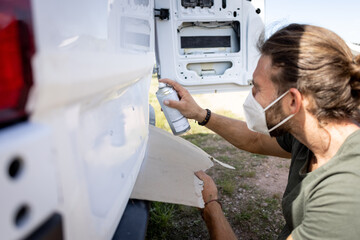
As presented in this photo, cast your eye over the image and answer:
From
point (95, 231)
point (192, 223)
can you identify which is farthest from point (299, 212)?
point (192, 223)

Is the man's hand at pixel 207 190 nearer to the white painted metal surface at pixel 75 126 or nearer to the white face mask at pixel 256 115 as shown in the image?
the white face mask at pixel 256 115

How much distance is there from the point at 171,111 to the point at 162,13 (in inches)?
49.6

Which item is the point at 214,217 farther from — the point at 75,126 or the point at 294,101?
the point at 75,126

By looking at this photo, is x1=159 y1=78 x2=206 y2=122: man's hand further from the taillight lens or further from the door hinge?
the taillight lens

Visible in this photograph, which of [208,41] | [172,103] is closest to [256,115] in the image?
[172,103]

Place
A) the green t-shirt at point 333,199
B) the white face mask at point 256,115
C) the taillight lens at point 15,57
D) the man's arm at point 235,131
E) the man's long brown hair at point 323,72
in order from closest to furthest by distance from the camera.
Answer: the taillight lens at point 15,57, the green t-shirt at point 333,199, the man's long brown hair at point 323,72, the white face mask at point 256,115, the man's arm at point 235,131

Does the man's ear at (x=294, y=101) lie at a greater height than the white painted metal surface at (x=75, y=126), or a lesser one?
lesser

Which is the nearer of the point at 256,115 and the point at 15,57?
the point at 15,57

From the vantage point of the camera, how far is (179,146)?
71.9 inches

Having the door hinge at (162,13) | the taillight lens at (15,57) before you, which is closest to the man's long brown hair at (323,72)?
the taillight lens at (15,57)

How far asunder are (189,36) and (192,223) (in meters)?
1.85

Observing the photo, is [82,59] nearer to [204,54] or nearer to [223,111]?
[204,54]

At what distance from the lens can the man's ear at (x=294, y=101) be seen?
53.8 inches

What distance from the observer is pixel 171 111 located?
185 centimetres
